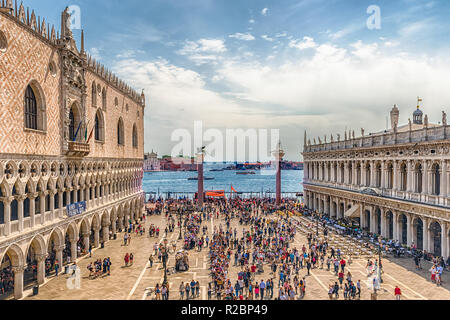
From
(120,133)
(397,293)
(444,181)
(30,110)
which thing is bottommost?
(397,293)

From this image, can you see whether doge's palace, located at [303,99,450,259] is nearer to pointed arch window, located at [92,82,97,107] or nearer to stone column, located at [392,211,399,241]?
stone column, located at [392,211,399,241]

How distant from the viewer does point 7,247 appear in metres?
17.6

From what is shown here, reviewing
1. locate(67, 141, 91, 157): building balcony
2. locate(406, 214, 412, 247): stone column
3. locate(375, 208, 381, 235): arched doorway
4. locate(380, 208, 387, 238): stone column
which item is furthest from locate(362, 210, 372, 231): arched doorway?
locate(67, 141, 91, 157): building balcony

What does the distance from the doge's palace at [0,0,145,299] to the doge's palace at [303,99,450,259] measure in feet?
84.5

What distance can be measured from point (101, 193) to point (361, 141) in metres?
27.0

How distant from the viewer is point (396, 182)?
3061cm

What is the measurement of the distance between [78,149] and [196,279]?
12.7 meters

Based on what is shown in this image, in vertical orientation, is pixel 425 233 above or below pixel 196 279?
above

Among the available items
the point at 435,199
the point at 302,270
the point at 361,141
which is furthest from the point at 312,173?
the point at 302,270

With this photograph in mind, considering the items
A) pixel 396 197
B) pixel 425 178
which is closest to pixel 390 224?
pixel 396 197

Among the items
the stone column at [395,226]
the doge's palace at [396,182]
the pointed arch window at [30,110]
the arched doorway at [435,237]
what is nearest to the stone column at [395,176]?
the doge's palace at [396,182]

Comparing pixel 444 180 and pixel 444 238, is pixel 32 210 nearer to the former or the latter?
pixel 444 238

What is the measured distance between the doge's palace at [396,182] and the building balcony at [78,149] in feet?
84.8
